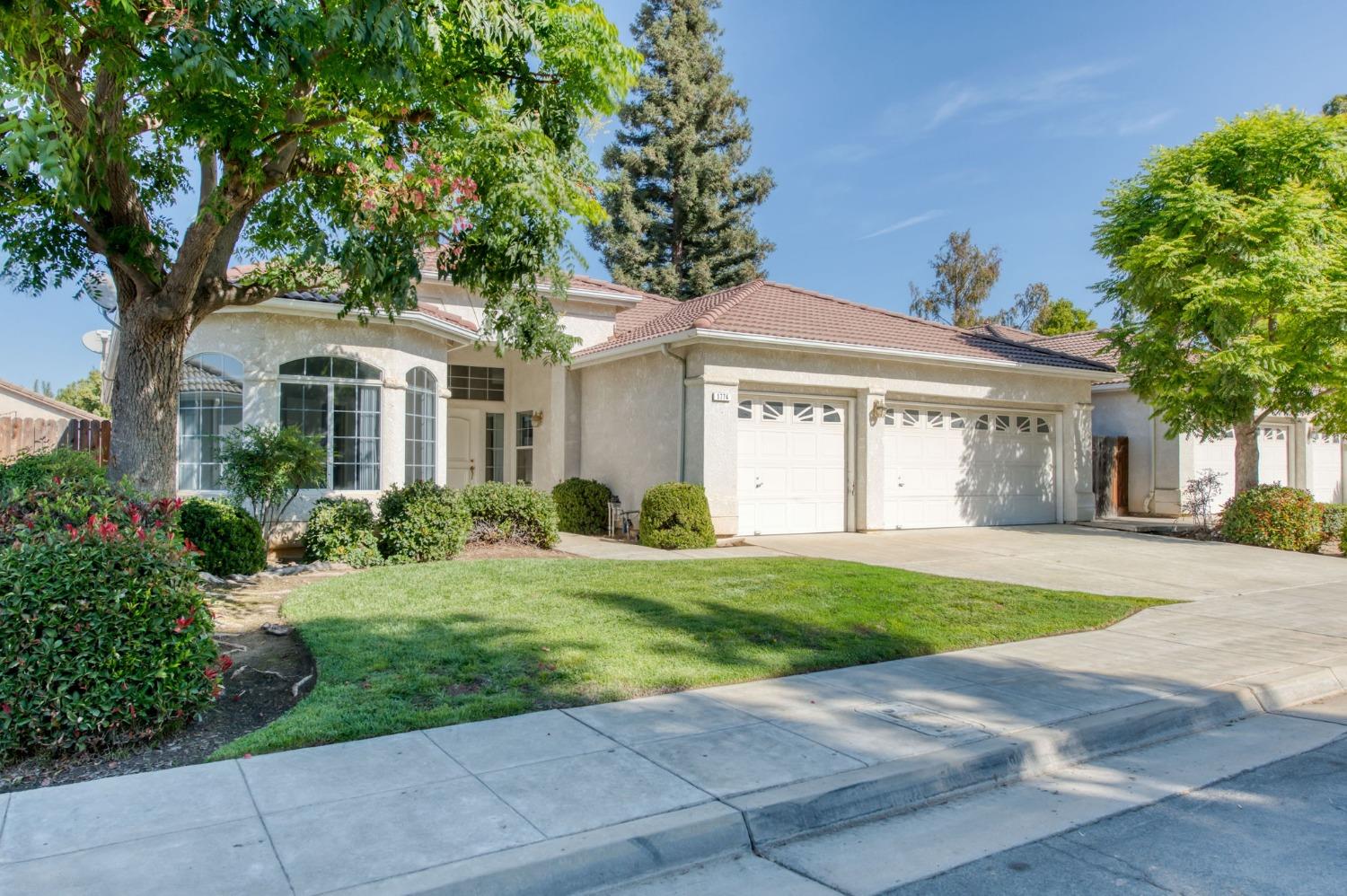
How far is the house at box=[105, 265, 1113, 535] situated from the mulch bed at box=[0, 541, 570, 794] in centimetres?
354

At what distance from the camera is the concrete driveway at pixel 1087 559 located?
11078mm

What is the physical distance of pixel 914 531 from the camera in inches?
640

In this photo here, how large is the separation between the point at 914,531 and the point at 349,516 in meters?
9.94

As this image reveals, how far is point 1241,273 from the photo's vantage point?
15.1 meters

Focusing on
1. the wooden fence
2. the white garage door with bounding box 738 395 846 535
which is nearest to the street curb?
the white garage door with bounding box 738 395 846 535

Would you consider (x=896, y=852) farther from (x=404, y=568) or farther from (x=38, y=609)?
(x=404, y=568)

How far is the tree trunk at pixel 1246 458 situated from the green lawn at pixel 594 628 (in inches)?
369

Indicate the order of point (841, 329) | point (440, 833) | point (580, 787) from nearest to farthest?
point (440, 833) < point (580, 787) < point (841, 329)

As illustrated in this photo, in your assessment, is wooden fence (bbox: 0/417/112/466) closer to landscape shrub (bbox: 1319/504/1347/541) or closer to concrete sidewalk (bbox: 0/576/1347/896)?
concrete sidewalk (bbox: 0/576/1347/896)

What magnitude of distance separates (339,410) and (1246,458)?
16.6 m

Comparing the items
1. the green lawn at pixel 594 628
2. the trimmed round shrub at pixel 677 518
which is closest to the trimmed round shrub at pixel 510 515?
the trimmed round shrub at pixel 677 518

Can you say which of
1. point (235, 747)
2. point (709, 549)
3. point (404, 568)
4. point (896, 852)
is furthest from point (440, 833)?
point (709, 549)

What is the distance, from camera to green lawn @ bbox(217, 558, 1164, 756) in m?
5.67

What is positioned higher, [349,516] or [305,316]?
[305,316]
